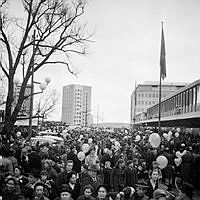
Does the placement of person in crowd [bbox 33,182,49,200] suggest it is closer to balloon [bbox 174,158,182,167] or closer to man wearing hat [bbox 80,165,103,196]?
man wearing hat [bbox 80,165,103,196]

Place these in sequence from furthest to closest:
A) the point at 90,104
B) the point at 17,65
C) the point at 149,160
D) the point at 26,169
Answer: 1. the point at 90,104
2. the point at 17,65
3. the point at 149,160
4. the point at 26,169

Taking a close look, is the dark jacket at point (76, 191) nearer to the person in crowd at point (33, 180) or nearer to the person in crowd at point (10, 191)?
the person in crowd at point (33, 180)

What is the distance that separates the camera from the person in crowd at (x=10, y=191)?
6.67 m

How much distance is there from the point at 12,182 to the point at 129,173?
4.08 m

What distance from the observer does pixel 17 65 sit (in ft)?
65.8

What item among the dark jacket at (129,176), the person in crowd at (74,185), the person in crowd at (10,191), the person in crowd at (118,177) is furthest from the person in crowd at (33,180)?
the dark jacket at (129,176)

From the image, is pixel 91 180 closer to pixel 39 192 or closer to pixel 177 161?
pixel 39 192

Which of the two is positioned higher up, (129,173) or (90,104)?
(90,104)

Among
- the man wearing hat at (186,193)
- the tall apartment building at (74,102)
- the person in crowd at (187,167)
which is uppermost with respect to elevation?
the tall apartment building at (74,102)

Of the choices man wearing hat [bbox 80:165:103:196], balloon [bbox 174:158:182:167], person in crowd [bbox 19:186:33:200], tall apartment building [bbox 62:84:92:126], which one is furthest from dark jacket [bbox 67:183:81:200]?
tall apartment building [bbox 62:84:92:126]

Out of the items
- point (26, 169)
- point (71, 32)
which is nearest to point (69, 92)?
Result: point (71, 32)

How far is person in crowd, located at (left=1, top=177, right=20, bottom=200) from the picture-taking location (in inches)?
263

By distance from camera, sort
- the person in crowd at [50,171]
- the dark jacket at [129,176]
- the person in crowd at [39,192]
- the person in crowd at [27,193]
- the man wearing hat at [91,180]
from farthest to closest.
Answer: the dark jacket at [129,176]
the person in crowd at [50,171]
the man wearing hat at [91,180]
the person in crowd at [27,193]
the person in crowd at [39,192]

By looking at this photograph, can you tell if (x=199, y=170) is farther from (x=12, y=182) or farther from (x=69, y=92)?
(x=69, y=92)
